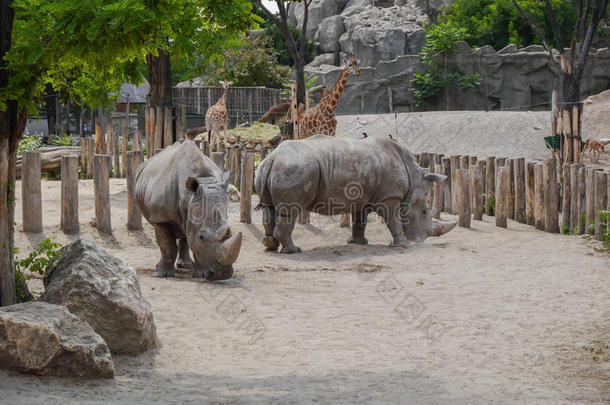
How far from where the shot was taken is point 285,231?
10.4 m

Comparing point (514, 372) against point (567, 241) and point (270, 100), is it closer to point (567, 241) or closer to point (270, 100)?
point (567, 241)

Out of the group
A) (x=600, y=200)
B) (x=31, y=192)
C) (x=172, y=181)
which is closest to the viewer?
(x=172, y=181)

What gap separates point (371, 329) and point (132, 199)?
17.4ft

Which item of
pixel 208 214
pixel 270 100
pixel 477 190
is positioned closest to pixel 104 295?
pixel 208 214

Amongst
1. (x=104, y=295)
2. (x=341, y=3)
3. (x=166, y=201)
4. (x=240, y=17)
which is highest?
(x=341, y=3)

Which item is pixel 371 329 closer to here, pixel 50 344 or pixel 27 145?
pixel 50 344

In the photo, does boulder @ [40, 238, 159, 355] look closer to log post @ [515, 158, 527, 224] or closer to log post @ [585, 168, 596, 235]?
log post @ [585, 168, 596, 235]

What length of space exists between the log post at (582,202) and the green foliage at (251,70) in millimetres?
20468

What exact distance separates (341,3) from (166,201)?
35.4m

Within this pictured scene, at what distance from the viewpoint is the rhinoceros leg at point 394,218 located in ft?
36.3

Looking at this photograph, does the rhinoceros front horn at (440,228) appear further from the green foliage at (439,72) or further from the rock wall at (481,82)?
the green foliage at (439,72)

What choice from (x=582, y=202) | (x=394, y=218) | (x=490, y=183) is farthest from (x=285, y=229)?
(x=490, y=183)

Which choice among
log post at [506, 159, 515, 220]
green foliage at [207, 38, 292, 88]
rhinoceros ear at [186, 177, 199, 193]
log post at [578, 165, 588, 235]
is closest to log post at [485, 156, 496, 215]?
log post at [506, 159, 515, 220]

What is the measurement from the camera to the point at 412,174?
11.3 metres
